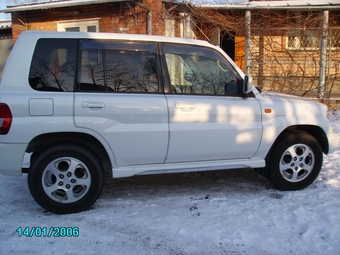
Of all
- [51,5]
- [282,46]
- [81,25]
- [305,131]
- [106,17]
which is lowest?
[305,131]

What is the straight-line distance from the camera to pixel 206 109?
3.71m

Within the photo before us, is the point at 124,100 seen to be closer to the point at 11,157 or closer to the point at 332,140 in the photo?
the point at 11,157

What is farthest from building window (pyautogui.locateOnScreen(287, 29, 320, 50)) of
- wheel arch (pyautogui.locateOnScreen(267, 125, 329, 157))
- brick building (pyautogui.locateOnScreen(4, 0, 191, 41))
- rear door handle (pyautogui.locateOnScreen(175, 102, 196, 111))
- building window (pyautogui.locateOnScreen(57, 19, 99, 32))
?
rear door handle (pyautogui.locateOnScreen(175, 102, 196, 111))

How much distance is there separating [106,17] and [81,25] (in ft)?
3.55

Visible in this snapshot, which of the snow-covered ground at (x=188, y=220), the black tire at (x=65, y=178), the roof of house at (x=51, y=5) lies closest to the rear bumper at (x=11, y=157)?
the black tire at (x=65, y=178)

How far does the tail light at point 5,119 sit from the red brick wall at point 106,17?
7.50 m

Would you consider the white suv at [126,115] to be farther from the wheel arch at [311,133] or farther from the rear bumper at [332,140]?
the rear bumper at [332,140]

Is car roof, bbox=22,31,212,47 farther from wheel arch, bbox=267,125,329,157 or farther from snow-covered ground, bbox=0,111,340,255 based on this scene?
snow-covered ground, bbox=0,111,340,255

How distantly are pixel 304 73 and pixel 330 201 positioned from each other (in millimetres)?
7666

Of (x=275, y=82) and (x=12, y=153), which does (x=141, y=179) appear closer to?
(x=12, y=153)

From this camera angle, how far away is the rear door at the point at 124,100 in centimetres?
342

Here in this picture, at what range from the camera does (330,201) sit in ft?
12.5

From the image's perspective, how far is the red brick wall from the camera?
394 inches

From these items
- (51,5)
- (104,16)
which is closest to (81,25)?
(104,16)
